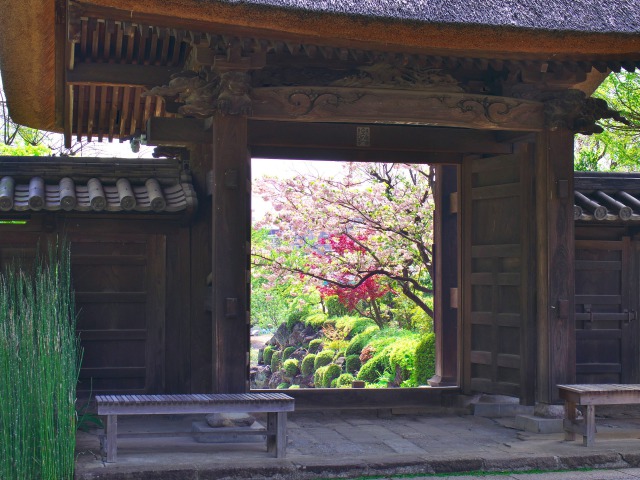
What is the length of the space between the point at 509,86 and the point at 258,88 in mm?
2075

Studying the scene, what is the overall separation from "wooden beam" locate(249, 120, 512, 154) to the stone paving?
95.2 inches

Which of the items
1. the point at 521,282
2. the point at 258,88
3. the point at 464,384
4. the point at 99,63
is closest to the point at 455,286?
the point at 464,384

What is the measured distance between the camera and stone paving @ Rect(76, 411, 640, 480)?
17.9 ft

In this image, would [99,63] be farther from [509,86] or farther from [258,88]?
→ [509,86]

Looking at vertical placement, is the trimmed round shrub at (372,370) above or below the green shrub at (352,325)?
below

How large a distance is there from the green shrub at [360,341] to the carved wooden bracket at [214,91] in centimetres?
1019

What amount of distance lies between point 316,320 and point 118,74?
12.5m

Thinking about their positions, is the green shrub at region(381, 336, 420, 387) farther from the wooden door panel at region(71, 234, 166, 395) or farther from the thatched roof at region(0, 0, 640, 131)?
the thatched roof at region(0, 0, 640, 131)

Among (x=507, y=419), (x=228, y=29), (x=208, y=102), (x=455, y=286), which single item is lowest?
(x=507, y=419)

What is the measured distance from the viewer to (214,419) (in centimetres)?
643

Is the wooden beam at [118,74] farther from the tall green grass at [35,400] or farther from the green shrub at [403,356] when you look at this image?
the green shrub at [403,356]

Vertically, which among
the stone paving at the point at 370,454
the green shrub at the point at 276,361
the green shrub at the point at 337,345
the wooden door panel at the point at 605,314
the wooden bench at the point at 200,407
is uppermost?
the wooden door panel at the point at 605,314

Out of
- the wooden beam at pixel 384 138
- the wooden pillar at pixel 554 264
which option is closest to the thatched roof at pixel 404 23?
the wooden pillar at pixel 554 264

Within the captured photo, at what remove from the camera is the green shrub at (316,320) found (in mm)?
19375
